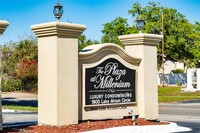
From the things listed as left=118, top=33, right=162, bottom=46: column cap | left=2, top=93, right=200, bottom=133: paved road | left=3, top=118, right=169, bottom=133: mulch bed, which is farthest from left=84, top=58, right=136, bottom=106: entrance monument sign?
left=2, top=93, right=200, bottom=133: paved road

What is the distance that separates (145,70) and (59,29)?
427 centimetres

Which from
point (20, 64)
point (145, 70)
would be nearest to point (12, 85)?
point (20, 64)

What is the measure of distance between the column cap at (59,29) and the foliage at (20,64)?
30953 mm

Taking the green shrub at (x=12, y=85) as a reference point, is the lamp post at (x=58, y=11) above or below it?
above

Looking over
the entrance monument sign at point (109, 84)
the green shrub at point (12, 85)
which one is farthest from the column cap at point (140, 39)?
the green shrub at point (12, 85)

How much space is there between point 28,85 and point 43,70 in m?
36.6

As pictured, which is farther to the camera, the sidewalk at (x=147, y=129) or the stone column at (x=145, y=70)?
the stone column at (x=145, y=70)

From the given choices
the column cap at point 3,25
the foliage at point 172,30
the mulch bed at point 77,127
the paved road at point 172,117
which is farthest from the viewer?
the foliage at point 172,30

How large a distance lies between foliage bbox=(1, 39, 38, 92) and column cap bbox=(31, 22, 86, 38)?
3095 cm

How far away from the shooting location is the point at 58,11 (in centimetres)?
1260

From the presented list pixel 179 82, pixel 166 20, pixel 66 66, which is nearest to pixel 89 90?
pixel 66 66

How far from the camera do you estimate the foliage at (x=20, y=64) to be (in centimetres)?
4391

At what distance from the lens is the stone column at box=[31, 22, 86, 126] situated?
12.3 m

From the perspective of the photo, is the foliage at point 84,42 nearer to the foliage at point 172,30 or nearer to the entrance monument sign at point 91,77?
the foliage at point 172,30
